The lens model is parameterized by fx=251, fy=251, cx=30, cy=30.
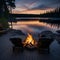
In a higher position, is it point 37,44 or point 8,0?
point 8,0

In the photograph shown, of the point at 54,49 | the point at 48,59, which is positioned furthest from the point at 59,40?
the point at 48,59

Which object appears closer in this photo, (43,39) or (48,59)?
(48,59)

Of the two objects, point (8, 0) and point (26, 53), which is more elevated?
point (8, 0)

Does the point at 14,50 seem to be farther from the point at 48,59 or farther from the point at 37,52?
the point at 48,59

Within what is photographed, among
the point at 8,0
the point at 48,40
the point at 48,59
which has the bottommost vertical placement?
the point at 48,59

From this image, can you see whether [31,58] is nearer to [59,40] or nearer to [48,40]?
[48,40]

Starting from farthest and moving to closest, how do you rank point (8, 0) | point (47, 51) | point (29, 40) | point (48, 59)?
1. point (8, 0)
2. point (29, 40)
3. point (47, 51)
4. point (48, 59)

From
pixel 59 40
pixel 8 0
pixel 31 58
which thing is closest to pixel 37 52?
pixel 31 58

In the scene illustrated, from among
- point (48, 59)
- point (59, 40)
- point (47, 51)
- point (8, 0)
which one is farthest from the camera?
point (8, 0)

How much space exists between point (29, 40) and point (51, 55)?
10.0 feet

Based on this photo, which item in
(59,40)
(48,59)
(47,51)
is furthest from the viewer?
(59,40)

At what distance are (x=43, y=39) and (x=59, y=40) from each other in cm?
712

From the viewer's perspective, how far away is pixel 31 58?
53.9 ft

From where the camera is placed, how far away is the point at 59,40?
24.7 metres
